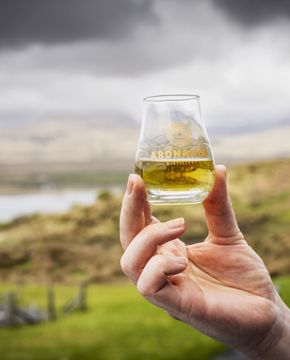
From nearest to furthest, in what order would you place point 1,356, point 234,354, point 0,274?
point 1,356 → point 234,354 → point 0,274

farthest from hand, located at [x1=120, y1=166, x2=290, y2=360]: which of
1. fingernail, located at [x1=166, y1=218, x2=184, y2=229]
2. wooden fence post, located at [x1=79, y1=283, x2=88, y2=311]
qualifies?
wooden fence post, located at [x1=79, y1=283, x2=88, y2=311]

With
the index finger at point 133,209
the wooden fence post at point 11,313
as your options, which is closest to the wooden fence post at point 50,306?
the wooden fence post at point 11,313

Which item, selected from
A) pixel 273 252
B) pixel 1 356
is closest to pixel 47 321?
pixel 1 356

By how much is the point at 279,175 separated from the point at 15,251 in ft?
34.3

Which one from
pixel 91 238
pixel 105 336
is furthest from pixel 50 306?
pixel 91 238

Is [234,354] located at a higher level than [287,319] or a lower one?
lower

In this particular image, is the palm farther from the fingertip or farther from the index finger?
the fingertip

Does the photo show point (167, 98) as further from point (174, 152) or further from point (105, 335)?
point (105, 335)

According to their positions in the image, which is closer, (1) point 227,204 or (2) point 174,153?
(2) point 174,153

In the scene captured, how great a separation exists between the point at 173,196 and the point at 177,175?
7 cm

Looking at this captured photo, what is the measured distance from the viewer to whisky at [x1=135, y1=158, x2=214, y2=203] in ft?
7.34

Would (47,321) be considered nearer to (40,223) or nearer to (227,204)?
(40,223)

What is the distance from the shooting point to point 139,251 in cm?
220

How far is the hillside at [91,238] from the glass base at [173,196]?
1970 cm
